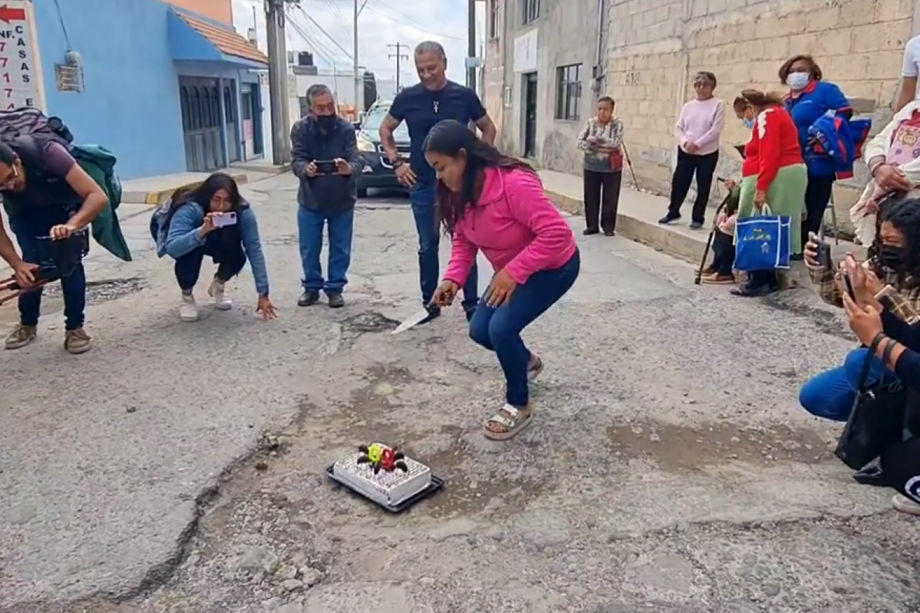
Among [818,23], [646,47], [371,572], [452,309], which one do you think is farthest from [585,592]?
[646,47]

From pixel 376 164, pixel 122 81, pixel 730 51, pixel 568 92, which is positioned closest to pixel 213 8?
pixel 122 81

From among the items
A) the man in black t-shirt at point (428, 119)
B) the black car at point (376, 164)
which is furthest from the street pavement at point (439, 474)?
the black car at point (376, 164)

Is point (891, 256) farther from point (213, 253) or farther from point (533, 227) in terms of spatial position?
point (213, 253)

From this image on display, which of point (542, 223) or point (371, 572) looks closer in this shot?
point (371, 572)

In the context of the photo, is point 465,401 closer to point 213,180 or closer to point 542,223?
point 542,223

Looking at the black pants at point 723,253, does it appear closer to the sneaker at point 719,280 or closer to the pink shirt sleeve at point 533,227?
the sneaker at point 719,280

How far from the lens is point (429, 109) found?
4.75 m

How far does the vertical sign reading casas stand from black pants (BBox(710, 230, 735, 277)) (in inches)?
310

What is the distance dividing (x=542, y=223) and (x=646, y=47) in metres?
8.91

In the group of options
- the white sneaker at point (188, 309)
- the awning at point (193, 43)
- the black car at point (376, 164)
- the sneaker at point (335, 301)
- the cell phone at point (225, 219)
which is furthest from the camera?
the awning at point (193, 43)

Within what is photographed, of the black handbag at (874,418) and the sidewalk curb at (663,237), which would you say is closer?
the black handbag at (874,418)

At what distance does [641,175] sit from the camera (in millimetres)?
11156

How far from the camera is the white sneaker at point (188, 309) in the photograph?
16.1 feet

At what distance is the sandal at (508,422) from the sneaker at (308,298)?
235 centimetres
